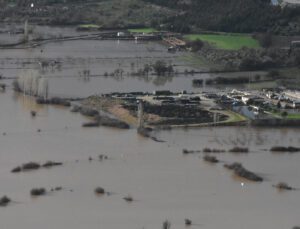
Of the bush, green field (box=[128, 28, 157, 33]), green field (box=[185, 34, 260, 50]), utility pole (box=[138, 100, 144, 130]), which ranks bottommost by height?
green field (box=[128, 28, 157, 33])

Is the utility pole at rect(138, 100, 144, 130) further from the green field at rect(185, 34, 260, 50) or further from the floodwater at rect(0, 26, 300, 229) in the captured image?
the green field at rect(185, 34, 260, 50)

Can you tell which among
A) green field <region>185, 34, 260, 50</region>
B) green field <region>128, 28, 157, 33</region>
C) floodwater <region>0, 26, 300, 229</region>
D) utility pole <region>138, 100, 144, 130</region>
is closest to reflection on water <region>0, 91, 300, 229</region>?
floodwater <region>0, 26, 300, 229</region>

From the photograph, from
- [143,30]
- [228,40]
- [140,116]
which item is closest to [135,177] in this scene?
[140,116]

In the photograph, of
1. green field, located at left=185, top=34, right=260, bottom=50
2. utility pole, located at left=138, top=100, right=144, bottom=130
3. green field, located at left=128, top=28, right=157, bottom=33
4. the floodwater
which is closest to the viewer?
the floodwater

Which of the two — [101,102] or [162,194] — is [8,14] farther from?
[162,194]

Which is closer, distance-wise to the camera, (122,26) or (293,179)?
(293,179)

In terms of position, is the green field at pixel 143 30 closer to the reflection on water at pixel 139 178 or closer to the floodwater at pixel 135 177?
the floodwater at pixel 135 177

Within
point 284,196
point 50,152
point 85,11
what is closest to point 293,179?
point 284,196
